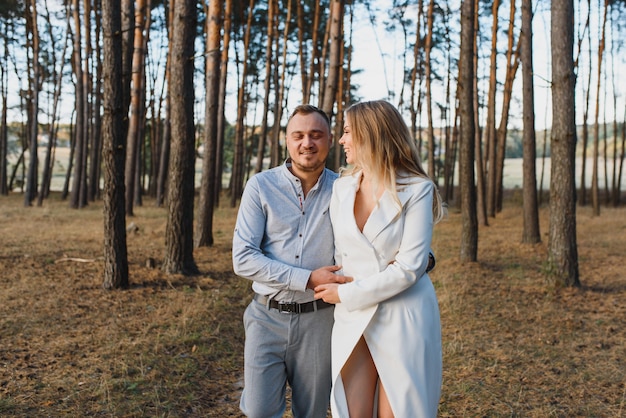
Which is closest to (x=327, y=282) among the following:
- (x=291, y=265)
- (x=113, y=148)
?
(x=291, y=265)

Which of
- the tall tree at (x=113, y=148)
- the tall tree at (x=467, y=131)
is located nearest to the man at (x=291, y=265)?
the tall tree at (x=113, y=148)

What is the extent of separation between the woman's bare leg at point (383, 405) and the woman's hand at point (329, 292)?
1.32 feet

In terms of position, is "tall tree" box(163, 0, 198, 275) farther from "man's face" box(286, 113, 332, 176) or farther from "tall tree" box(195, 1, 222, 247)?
"man's face" box(286, 113, 332, 176)

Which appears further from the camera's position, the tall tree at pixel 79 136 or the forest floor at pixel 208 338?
the tall tree at pixel 79 136

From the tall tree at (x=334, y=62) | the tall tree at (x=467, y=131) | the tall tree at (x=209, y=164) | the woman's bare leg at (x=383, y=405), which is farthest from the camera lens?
the tall tree at (x=209, y=164)

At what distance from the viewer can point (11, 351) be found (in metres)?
5.04

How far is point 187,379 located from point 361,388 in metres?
2.76

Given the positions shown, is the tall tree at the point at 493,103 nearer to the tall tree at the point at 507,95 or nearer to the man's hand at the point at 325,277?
the tall tree at the point at 507,95

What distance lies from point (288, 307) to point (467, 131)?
815 centimetres

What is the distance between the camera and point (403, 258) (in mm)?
2293

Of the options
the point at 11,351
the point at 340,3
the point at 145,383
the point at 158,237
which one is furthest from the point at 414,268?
the point at 158,237

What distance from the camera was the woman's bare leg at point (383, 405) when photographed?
240 centimetres

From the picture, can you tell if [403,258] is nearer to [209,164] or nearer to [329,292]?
[329,292]

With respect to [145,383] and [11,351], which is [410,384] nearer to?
[145,383]
